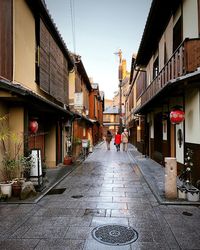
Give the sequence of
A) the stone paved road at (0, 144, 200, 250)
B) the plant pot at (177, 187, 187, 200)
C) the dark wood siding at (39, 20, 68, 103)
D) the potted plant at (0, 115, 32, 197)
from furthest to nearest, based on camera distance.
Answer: the dark wood siding at (39, 20, 68, 103) < the potted plant at (0, 115, 32, 197) < the plant pot at (177, 187, 187, 200) < the stone paved road at (0, 144, 200, 250)

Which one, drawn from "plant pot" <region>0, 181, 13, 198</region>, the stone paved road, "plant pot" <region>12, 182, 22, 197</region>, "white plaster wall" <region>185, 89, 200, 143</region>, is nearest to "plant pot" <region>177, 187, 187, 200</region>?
the stone paved road

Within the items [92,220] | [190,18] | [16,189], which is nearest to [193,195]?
[92,220]

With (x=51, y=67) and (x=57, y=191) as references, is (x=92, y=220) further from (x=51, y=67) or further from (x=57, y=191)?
(x=51, y=67)

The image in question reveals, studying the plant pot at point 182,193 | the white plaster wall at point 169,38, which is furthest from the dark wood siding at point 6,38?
the white plaster wall at point 169,38

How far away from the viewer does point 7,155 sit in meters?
8.35

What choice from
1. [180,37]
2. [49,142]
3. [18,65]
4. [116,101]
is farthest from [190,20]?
[116,101]

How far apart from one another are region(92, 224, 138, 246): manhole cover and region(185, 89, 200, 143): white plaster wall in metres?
4.37

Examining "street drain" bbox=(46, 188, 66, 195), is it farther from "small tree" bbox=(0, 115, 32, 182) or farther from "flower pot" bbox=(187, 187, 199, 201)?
"flower pot" bbox=(187, 187, 199, 201)

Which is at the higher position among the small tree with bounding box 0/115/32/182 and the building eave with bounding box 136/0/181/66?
the building eave with bounding box 136/0/181/66

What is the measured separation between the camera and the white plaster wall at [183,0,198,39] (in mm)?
8648

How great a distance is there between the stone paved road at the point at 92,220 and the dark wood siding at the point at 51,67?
210 inches

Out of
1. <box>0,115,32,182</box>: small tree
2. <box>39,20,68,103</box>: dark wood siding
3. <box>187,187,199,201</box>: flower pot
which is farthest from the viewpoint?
<box>39,20,68,103</box>: dark wood siding

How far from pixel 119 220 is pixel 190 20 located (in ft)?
24.4

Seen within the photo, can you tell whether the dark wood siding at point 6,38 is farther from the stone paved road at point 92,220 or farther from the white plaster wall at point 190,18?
the white plaster wall at point 190,18
